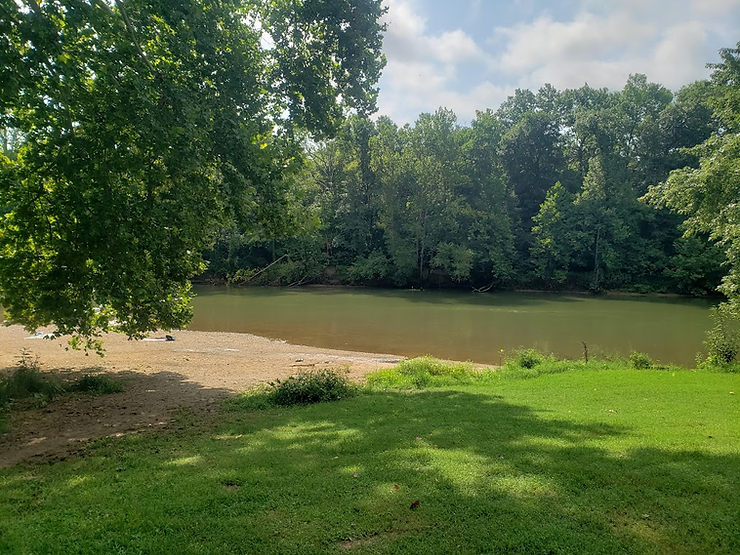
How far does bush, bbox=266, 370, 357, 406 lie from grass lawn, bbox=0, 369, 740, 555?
68.0 inches

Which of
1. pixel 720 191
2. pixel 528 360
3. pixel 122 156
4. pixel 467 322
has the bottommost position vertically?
pixel 467 322

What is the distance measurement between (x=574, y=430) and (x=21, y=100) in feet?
27.7

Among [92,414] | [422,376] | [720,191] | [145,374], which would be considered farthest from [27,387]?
[720,191]

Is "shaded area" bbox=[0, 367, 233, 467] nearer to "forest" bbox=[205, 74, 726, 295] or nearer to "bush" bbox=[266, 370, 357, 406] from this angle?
"bush" bbox=[266, 370, 357, 406]

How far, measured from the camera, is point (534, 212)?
51.0m

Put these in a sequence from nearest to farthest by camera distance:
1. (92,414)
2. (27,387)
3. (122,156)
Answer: (122,156) < (92,414) < (27,387)

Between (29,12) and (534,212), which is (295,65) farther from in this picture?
(534,212)

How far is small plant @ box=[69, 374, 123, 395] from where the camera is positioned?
9.78 meters

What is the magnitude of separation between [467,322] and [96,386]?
2022 cm

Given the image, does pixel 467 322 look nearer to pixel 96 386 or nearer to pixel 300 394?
pixel 300 394

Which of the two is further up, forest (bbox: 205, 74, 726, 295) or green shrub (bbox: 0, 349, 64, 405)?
forest (bbox: 205, 74, 726, 295)

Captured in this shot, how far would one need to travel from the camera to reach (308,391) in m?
8.92

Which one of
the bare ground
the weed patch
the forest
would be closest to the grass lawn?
the bare ground

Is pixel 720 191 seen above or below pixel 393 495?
above
